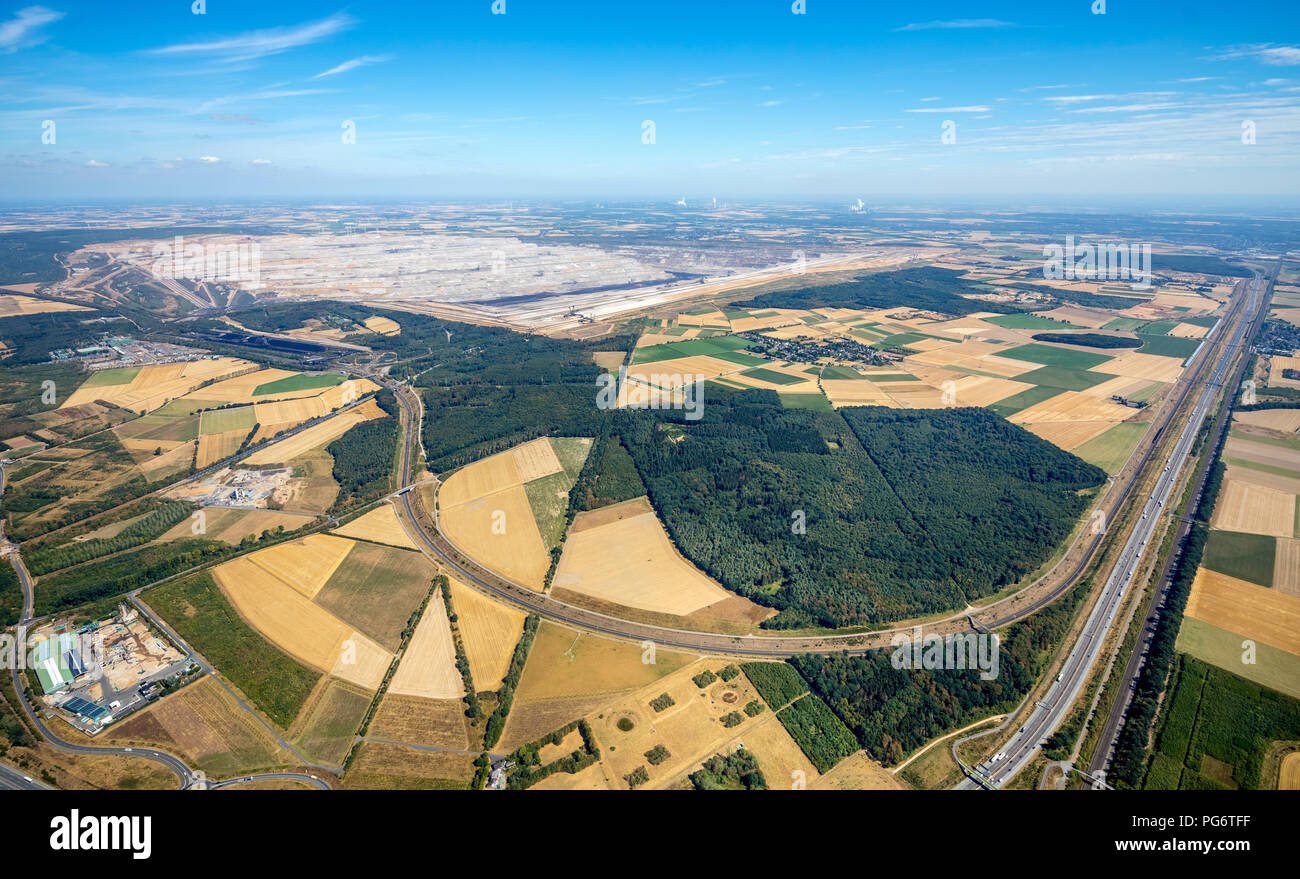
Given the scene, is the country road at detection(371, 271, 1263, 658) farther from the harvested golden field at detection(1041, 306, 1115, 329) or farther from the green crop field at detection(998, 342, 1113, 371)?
the harvested golden field at detection(1041, 306, 1115, 329)

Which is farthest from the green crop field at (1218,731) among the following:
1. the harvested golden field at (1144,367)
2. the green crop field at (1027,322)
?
the green crop field at (1027,322)

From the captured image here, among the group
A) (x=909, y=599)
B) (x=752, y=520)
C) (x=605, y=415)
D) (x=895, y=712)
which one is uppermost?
(x=605, y=415)

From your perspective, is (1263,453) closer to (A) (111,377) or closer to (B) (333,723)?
(B) (333,723)

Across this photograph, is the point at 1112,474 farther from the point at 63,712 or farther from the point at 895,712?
the point at 63,712

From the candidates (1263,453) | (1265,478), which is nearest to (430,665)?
(1265,478)

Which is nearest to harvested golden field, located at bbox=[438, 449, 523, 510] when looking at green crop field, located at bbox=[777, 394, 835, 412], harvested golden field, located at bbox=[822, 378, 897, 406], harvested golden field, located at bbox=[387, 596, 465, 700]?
harvested golden field, located at bbox=[387, 596, 465, 700]

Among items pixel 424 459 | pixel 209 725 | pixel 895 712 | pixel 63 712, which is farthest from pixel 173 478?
pixel 895 712
